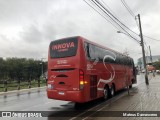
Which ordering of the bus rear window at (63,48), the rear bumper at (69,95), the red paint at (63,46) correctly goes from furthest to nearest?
1. the red paint at (63,46)
2. the bus rear window at (63,48)
3. the rear bumper at (69,95)

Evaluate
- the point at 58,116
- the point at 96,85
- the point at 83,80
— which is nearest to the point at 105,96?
the point at 96,85

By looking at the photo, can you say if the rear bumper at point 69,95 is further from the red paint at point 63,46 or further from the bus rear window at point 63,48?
the red paint at point 63,46

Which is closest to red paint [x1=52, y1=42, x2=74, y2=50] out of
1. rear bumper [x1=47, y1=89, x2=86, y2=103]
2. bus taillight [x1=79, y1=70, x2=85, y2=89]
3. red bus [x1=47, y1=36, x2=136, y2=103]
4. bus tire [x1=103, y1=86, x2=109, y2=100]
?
red bus [x1=47, y1=36, x2=136, y2=103]

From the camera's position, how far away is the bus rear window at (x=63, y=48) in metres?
12.1

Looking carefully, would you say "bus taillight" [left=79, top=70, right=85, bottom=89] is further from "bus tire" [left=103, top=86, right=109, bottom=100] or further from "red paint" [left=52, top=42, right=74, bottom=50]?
"bus tire" [left=103, top=86, right=109, bottom=100]

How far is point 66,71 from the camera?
39.6 ft

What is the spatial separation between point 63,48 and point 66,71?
134 centimetres

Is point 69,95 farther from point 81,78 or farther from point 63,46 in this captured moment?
point 63,46

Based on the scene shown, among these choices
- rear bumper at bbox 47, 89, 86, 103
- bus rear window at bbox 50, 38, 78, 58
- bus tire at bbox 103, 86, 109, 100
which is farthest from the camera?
bus tire at bbox 103, 86, 109, 100

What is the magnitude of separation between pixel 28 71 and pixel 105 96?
82.9 metres

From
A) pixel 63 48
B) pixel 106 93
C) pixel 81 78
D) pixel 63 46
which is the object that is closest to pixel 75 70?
pixel 81 78

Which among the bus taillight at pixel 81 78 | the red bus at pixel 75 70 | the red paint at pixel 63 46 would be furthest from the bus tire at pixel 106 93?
the red paint at pixel 63 46

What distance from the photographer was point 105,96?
15164mm

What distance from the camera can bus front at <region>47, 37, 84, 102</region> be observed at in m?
11.7
